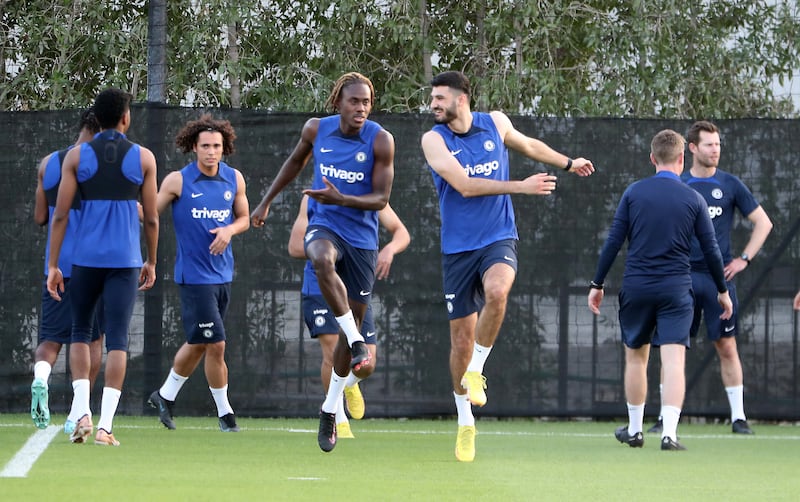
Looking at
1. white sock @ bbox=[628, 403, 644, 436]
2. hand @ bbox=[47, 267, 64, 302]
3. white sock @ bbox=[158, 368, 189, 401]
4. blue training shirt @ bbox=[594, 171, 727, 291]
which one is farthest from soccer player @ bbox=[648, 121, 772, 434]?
hand @ bbox=[47, 267, 64, 302]

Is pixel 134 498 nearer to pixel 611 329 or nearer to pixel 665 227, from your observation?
pixel 665 227

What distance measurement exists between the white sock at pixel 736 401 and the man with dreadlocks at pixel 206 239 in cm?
365

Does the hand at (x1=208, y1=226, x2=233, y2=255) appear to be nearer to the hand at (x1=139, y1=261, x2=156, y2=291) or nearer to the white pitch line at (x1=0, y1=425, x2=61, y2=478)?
the hand at (x1=139, y1=261, x2=156, y2=291)

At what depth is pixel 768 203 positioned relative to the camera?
1141 centimetres

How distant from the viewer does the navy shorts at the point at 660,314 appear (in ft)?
28.6

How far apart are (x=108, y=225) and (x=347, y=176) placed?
1.38 m

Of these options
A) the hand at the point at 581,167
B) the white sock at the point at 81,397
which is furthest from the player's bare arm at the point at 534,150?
the white sock at the point at 81,397

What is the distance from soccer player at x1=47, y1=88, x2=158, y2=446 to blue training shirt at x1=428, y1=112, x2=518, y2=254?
1.70 meters

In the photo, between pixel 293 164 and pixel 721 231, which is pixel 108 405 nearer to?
pixel 293 164

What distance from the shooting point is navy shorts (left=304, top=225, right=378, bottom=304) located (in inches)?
321

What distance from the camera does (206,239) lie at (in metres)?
9.97

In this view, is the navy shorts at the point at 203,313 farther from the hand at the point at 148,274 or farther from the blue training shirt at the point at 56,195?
the blue training shirt at the point at 56,195

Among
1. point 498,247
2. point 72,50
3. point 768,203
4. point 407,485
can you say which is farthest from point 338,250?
point 72,50

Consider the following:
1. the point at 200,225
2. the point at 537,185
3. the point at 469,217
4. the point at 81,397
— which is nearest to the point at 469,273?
the point at 469,217
